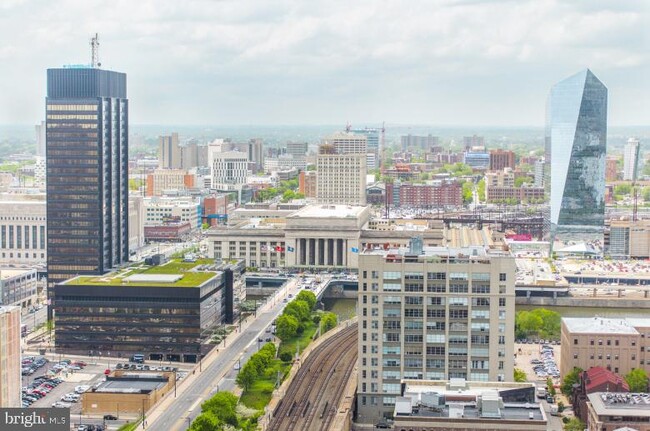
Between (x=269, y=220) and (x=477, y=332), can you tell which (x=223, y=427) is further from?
(x=269, y=220)

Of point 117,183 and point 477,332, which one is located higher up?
point 117,183

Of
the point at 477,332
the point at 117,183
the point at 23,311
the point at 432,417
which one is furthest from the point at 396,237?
the point at 432,417

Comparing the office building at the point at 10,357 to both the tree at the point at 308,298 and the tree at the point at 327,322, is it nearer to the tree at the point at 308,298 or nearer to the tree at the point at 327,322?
the tree at the point at 327,322

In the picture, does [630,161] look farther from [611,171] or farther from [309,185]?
[309,185]

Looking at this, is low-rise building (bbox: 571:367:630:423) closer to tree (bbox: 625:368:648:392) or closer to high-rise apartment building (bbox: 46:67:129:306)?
tree (bbox: 625:368:648:392)

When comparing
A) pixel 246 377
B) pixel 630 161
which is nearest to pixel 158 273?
pixel 246 377

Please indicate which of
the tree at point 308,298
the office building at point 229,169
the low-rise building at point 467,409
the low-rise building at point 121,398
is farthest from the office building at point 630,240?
the office building at point 229,169
